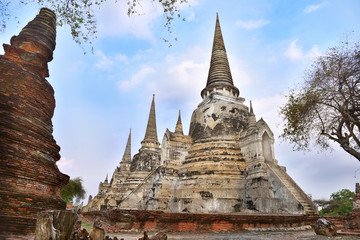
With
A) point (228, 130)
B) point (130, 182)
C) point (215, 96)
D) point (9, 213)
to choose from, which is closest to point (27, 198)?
point (9, 213)

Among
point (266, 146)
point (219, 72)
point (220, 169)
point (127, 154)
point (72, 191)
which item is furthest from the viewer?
point (72, 191)

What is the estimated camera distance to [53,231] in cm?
302

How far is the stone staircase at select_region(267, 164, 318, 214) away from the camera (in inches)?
465

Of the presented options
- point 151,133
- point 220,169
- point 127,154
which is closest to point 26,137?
point 220,169

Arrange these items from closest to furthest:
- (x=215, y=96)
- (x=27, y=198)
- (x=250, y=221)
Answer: (x=27, y=198), (x=250, y=221), (x=215, y=96)

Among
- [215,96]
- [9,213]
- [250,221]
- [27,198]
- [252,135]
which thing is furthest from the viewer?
[215,96]

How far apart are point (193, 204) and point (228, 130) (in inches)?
236

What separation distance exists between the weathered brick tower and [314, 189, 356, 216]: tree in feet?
110

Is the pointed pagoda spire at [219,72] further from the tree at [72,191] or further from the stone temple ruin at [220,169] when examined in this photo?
the tree at [72,191]

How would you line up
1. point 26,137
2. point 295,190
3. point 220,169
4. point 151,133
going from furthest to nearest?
point 151,133 < point 220,169 < point 295,190 < point 26,137

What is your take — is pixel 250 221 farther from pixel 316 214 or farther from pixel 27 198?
pixel 27 198

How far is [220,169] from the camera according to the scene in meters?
14.6

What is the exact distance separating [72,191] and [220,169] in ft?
102

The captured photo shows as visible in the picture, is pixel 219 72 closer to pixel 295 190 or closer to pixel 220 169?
pixel 220 169
